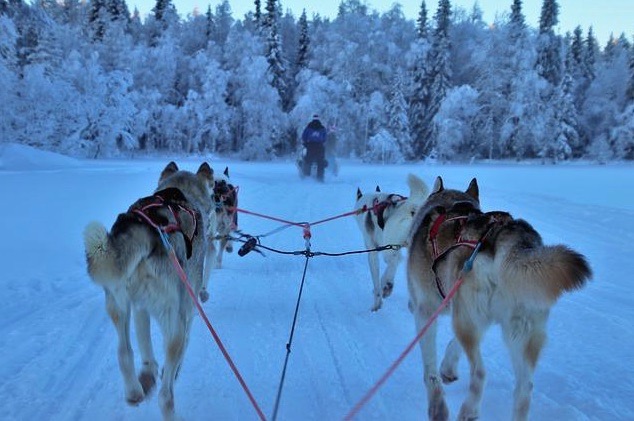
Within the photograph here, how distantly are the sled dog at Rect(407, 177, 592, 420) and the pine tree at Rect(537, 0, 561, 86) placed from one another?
4263cm

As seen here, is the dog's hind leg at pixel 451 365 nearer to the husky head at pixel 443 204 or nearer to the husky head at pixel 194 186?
the husky head at pixel 443 204

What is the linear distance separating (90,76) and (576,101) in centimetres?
4086

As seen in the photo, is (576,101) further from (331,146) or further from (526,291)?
(526,291)

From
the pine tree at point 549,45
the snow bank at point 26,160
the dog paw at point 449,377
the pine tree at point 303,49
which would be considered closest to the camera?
the dog paw at point 449,377

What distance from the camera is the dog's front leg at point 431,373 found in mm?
3039

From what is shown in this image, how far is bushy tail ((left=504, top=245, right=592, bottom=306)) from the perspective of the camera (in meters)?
2.23

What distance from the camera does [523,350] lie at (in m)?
2.62

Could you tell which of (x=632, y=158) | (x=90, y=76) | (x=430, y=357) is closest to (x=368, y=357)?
(x=430, y=357)

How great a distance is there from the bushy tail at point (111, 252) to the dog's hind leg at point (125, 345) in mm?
246

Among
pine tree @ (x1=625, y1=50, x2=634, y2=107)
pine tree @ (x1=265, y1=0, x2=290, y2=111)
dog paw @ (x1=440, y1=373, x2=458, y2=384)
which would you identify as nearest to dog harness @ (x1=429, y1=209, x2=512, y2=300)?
dog paw @ (x1=440, y1=373, x2=458, y2=384)

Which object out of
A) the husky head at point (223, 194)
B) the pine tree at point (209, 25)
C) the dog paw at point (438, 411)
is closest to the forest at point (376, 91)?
the pine tree at point (209, 25)

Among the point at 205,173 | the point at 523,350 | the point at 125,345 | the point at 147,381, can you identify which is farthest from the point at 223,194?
the point at 523,350

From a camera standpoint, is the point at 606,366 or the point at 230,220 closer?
the point at 606,366

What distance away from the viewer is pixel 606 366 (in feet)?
12.2
